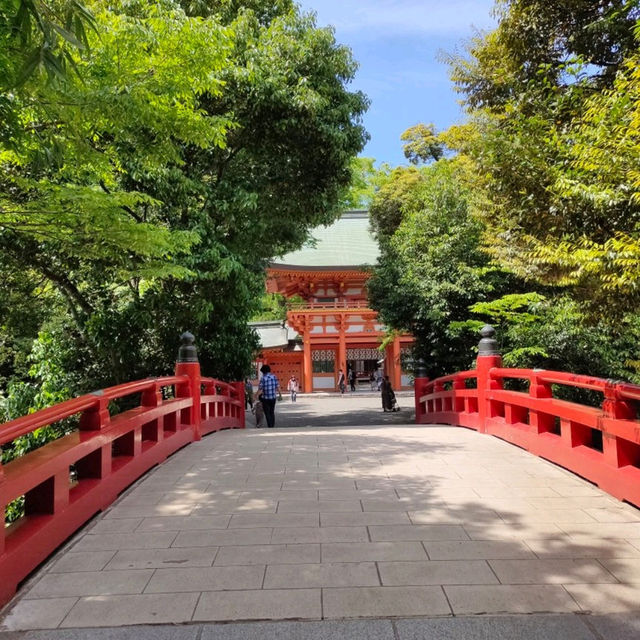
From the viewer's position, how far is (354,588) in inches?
98.0

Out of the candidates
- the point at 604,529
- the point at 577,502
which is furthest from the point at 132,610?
the point at 577,502

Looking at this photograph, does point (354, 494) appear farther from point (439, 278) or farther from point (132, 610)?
point (439, 278)

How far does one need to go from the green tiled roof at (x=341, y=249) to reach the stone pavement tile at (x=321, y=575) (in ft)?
72.3

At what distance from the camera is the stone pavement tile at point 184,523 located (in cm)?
338

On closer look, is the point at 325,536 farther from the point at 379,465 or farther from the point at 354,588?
the point at 379,465

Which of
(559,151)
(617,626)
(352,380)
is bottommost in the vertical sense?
(352,380)

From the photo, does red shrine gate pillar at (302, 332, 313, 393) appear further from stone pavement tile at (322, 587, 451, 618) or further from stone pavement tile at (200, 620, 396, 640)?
stone pavement tile at (200, 620, 396, 640)

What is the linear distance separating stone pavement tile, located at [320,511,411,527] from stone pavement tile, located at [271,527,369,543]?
8 cm

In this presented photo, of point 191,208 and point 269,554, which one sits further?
point 191,208

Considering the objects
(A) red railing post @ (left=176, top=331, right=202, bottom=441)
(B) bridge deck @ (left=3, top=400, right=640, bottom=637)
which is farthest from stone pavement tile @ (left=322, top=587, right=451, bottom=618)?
(A) red railing post @ (left=176, top=331, right=202, bottom=441)

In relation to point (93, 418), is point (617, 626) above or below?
below

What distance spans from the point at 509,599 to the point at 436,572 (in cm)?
38

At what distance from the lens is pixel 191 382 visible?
6.90 metres

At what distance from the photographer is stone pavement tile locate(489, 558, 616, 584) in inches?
100
